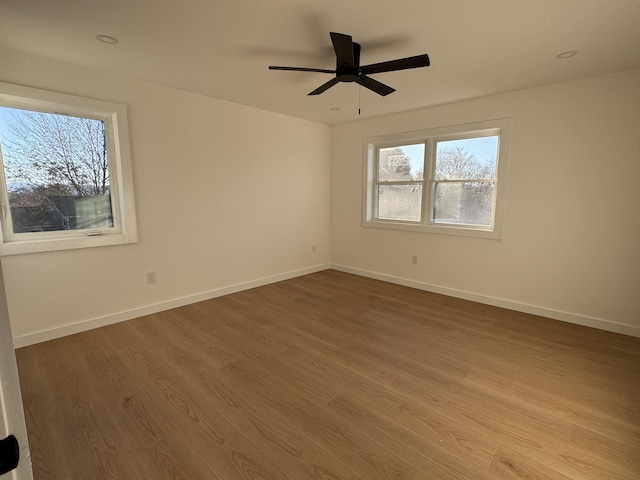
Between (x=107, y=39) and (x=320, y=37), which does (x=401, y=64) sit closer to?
(x=320, y=37)

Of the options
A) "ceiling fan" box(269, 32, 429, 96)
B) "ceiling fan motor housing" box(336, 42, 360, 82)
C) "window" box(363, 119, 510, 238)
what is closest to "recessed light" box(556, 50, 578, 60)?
"window" box(363, 119, 510, 238)

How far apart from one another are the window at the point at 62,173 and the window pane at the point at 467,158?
3.70 metres

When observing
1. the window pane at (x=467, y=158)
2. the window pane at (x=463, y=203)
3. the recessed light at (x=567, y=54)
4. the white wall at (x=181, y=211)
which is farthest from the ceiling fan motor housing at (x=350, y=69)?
the window pane at (x=463, y=203)

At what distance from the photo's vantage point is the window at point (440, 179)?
3.62 metres

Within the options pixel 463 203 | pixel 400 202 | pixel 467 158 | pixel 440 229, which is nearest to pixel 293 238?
pixel 400 202

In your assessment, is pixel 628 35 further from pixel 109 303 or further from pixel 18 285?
pixel 18 285

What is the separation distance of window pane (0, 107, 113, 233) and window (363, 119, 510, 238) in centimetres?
342

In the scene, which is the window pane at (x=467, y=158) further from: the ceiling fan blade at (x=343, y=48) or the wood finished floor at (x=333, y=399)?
the ceiling fan blade at (x=343, y=48)

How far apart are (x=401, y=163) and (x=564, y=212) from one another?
2.07 m

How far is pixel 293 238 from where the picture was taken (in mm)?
4785

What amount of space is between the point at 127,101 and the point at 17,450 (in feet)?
10.9

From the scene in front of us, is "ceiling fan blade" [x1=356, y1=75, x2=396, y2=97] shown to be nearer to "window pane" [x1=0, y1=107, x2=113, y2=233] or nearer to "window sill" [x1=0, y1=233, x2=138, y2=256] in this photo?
"window pane" [x1=0, y1=107, x2=113, y2=233]

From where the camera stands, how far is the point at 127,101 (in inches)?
119

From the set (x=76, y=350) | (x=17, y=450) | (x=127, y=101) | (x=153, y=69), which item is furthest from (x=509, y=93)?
(x=76, y=350)
